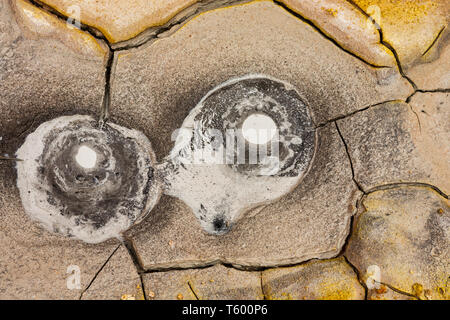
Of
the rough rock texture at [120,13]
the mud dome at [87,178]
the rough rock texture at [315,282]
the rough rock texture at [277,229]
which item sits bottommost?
the rough rock texture at [315,282]

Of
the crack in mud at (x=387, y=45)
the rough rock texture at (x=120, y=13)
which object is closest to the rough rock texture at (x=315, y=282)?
the crack in mud at (x=387, y=45)

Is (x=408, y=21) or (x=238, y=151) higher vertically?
(x=408, y=21)

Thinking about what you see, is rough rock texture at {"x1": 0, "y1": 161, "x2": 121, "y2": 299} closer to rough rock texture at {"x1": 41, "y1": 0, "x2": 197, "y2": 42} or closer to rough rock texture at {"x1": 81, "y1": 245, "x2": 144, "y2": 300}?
rough rock texture at {"x1": 81, "y1": 245, "x2": 144, "y2": 300}

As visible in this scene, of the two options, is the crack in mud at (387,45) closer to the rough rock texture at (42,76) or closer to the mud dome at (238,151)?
the mud dome at (238,151)

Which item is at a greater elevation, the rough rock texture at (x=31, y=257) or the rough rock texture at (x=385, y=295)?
the rough rock texture at (x=31, y=257)

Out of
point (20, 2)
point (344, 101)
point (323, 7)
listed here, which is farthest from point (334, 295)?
point (20, 2)

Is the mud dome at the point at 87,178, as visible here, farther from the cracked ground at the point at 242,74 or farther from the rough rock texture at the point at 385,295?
the rough rock texture at the point at 385,295

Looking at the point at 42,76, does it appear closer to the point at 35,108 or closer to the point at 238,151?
the point at 35,108

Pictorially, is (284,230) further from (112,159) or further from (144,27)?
(144,27)

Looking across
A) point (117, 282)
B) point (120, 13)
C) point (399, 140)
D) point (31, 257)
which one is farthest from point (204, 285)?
point (120, 13)
